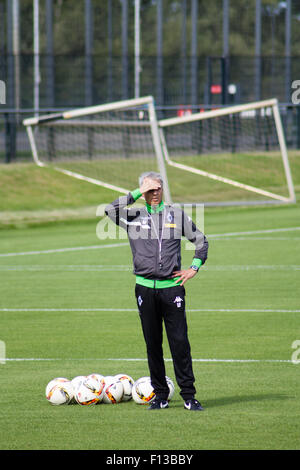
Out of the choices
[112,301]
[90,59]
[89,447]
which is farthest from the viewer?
[90,59]

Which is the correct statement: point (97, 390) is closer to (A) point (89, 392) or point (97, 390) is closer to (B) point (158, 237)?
(A) point (89, 392)

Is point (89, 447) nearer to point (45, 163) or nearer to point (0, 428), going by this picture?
point (0, 428)

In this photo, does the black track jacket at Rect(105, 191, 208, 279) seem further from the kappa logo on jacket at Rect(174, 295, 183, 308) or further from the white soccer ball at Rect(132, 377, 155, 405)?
the white soccer ball at Rect(132, 377, 155, 405)

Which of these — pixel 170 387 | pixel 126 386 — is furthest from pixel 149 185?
pixel 126 386

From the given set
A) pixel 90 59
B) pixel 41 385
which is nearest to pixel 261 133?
pixel 90 59

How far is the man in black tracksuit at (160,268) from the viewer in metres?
7.84

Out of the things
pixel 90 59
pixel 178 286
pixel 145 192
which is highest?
pixel 90 59

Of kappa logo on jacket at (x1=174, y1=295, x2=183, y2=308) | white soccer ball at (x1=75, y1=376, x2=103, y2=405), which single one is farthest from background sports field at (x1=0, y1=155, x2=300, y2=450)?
kappa logo on jacket at (x1=174, y1=295, x2=183, y2=308)

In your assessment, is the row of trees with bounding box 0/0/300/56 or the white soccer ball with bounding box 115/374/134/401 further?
the row of trees with bounding box 0/0/300/56

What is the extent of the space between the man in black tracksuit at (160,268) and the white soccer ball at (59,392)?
1032 millimetres

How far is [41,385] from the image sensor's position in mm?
9438

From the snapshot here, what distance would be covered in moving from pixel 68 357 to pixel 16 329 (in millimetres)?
2038

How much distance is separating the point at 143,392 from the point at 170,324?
0.90 metres

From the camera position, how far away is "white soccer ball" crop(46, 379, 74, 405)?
859 centimetres
